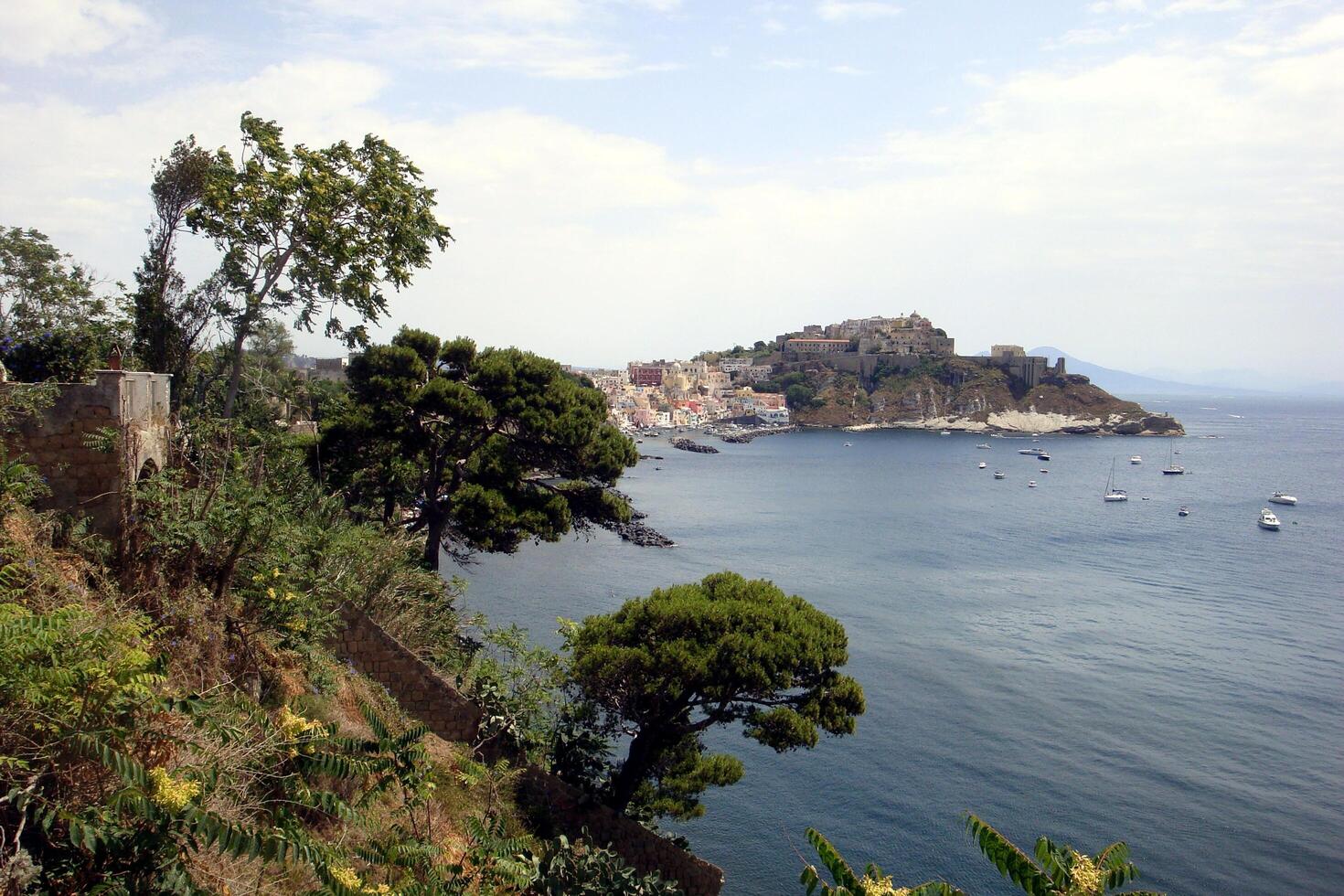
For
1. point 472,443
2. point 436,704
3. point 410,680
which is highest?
point 472,443

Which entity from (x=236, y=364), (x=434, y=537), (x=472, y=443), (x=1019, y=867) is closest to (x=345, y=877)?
(x=1019, y=867)

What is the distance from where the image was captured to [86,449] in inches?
292

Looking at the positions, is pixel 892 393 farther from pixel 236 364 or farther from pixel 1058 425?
pixel 236 364

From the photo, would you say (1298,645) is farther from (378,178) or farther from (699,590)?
(378,178)

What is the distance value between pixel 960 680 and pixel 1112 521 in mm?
31520

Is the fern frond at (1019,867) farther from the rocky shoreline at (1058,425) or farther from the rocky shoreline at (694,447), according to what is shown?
the rocky shoreline at (1058,425)

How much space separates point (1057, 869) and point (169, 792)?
14.2ft

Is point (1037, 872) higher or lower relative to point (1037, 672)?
higher

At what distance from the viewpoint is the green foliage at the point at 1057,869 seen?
177 inches

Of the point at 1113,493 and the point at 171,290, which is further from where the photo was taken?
the point at 1113,493

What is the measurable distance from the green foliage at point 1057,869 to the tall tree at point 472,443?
10658mm

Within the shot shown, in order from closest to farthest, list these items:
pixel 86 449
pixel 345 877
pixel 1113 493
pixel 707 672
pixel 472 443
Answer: pixel 345 877 < pixel 86 449 < pixel 707 672 < pixel 472 443 < pixel 1113 493

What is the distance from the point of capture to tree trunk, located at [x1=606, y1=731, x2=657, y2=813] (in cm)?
1051

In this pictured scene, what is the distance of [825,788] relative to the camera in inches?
673
